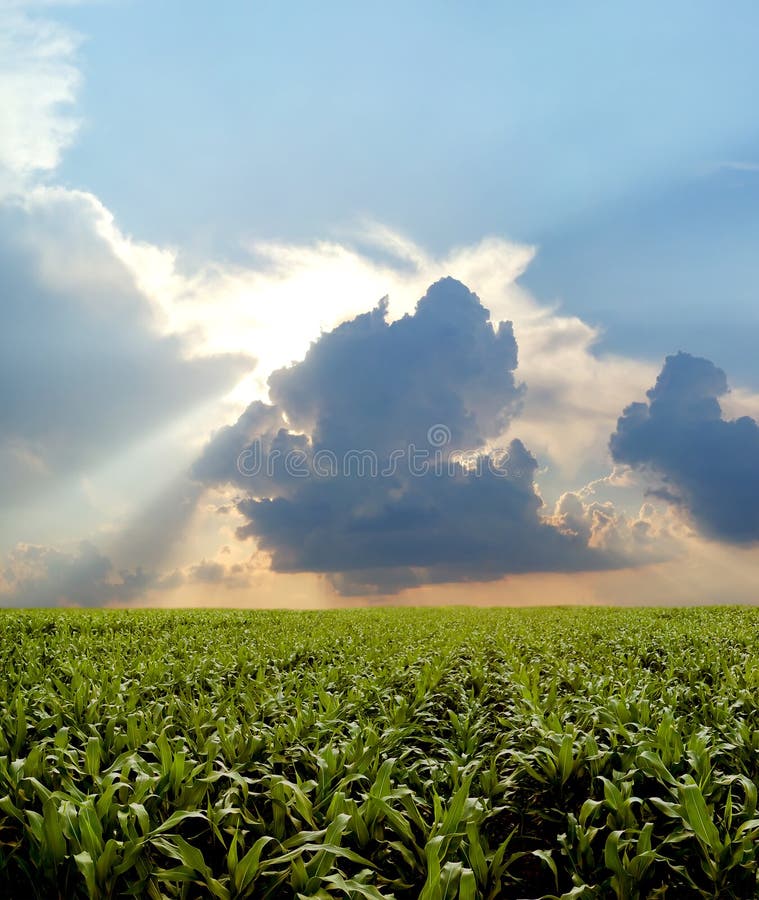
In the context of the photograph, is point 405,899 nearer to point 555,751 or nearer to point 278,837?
point 278,837

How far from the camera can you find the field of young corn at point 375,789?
9.89 feet

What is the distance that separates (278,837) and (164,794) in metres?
0.81

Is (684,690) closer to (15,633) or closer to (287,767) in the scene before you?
(287,767)

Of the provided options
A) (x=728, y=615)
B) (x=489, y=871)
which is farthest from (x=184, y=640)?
(x=728, y=615)

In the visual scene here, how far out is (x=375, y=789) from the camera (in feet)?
11.6

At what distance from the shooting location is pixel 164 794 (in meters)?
3.69

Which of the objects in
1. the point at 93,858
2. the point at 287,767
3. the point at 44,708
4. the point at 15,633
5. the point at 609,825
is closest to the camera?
the point at 93,858

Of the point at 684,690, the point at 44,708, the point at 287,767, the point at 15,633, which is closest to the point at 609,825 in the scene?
the point at 287,767

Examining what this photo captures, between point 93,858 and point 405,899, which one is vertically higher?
point 93,858

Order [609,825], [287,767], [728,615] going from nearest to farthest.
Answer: [609,825] < [287,767] < [728,615]

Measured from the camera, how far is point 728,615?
20.7 m

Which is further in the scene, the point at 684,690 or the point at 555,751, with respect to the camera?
the point at 684,690

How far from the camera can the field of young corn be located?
3.02m

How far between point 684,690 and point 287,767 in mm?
4544
